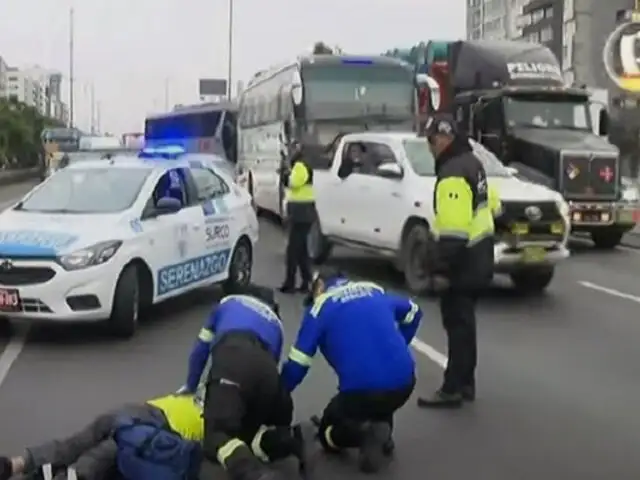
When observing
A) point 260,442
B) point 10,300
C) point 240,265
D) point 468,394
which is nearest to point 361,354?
point 260,442

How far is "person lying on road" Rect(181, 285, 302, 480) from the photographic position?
5754 millimetres

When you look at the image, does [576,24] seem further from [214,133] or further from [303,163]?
[303,163]

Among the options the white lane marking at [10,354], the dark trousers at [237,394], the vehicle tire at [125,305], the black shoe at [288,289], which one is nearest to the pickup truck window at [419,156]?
the black shoe at [288,289]

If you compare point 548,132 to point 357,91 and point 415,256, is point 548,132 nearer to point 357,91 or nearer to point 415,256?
point 357,91

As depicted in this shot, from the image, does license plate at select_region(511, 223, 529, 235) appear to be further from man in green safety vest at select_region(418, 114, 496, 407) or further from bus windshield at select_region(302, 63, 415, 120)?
bus windshield at select_region(302, 63, 415, 120)

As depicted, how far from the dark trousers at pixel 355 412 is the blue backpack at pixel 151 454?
1.10 m

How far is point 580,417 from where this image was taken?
8.16 metres

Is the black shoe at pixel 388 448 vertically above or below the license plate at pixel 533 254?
below

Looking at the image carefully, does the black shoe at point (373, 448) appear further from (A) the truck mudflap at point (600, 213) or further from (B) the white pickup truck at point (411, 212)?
(A) the truck mudflap at point (600, 213)

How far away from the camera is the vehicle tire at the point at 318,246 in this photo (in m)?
17.0

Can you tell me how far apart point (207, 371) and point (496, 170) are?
9.61 m

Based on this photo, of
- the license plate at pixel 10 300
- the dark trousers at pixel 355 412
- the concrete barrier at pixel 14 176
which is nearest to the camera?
the dark trousers at pixel 355 412

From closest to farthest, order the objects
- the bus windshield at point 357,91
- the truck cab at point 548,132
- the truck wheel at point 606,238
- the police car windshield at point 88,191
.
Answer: the police car windshield at point 88,191 < the truck cab at point 548,132 < the truck wheel at point 606,238 < the bus windshield at point 357,91

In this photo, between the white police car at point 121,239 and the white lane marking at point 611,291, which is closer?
the white police car at point 121,239
